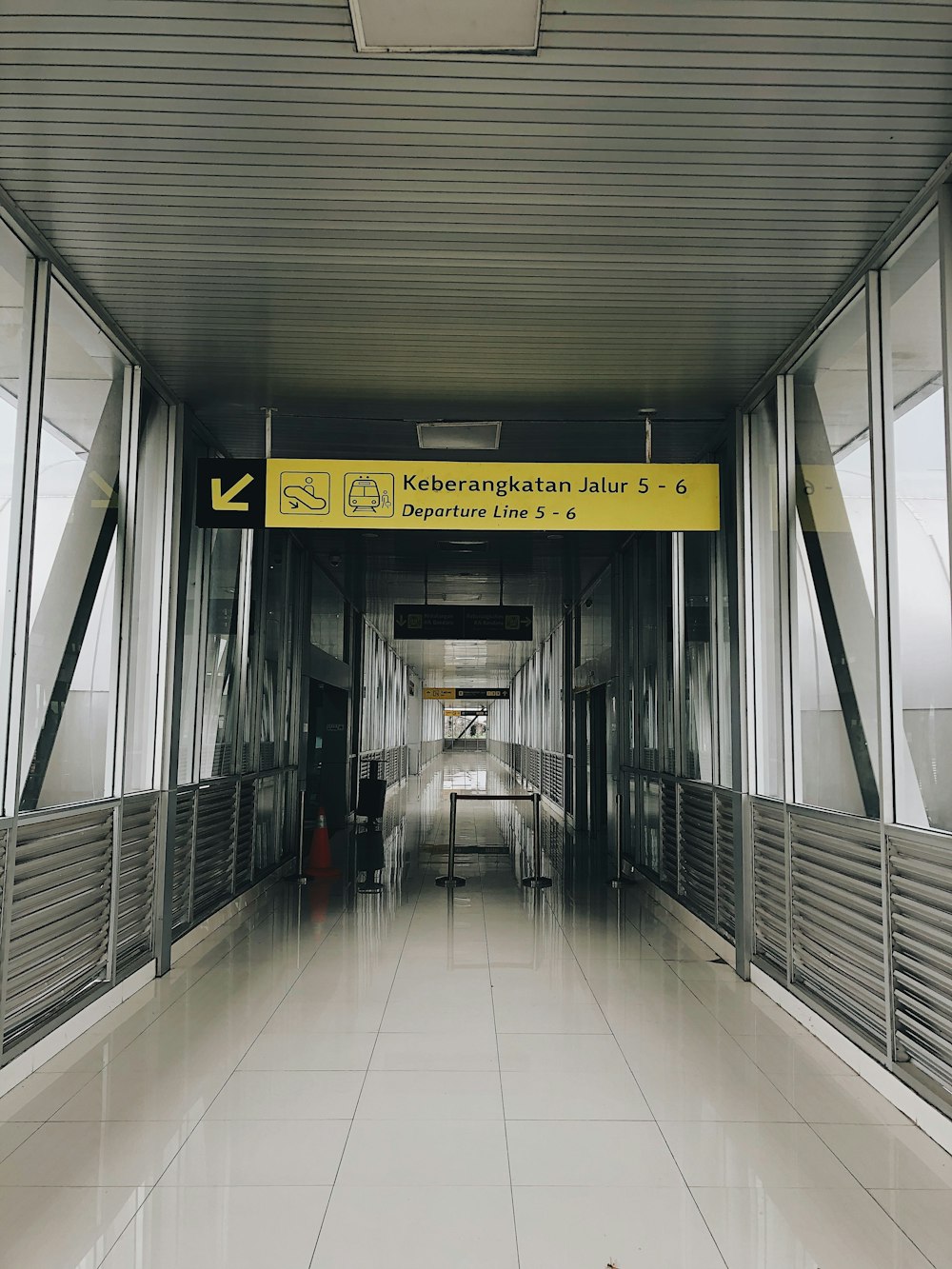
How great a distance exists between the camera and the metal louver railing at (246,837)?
7469mm

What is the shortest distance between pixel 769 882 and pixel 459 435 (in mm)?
3270

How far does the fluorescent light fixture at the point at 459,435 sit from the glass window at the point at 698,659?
1.76 m

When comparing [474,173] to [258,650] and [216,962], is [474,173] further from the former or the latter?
[258,650]

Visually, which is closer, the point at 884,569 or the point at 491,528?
the point at 884,569

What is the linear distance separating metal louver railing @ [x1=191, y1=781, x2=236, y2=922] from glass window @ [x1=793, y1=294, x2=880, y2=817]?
3.96 meters

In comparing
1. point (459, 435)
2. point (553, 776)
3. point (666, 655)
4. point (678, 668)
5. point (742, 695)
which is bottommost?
point (553, 776)

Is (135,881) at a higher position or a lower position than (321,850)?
higher

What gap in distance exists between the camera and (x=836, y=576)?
4516 millimetres

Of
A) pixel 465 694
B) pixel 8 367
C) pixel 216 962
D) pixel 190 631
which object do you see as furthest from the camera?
pixel 465 694

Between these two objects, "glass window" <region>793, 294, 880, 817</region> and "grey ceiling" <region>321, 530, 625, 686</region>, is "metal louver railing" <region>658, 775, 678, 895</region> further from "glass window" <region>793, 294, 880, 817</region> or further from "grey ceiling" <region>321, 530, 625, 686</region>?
"grey ceiling" <region>321, 530, 625, 686</region>

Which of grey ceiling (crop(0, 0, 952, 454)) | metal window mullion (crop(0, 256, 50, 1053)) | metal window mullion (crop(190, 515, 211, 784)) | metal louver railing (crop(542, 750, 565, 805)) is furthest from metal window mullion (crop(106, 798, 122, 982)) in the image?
metal louver railing (crop(542, 750, 565, 805))

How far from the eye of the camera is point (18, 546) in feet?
12.5

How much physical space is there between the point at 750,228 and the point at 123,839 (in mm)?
4256

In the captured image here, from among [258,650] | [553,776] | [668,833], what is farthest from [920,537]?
[553,776]
